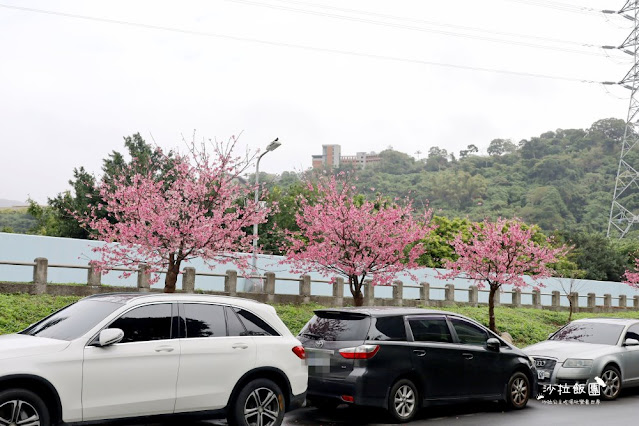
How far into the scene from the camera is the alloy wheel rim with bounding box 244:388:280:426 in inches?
335

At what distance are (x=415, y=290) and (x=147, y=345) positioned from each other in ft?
88.4

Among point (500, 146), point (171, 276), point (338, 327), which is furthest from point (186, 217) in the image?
point (500, 146)

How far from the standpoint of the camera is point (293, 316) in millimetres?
22719

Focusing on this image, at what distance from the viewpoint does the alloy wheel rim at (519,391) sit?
11781 mm

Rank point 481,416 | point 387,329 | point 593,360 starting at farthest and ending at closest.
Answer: point 593,360 < point 481,416 < point 387,329

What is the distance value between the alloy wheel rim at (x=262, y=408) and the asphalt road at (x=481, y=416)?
1008mm

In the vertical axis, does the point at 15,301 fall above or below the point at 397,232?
below

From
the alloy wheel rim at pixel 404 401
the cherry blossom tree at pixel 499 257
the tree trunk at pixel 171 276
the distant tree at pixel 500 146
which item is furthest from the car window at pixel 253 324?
the distant tree at pixel 500 146

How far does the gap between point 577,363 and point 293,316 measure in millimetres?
11401

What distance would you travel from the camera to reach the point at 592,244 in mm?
58125

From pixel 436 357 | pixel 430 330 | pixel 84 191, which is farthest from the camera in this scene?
pixel 84 191

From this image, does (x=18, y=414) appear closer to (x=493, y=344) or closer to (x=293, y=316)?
(x=493, y=344)

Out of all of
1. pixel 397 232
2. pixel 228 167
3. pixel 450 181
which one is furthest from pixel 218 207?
pixel 450 181

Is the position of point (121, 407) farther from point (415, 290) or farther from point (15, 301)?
point (415, 290)
